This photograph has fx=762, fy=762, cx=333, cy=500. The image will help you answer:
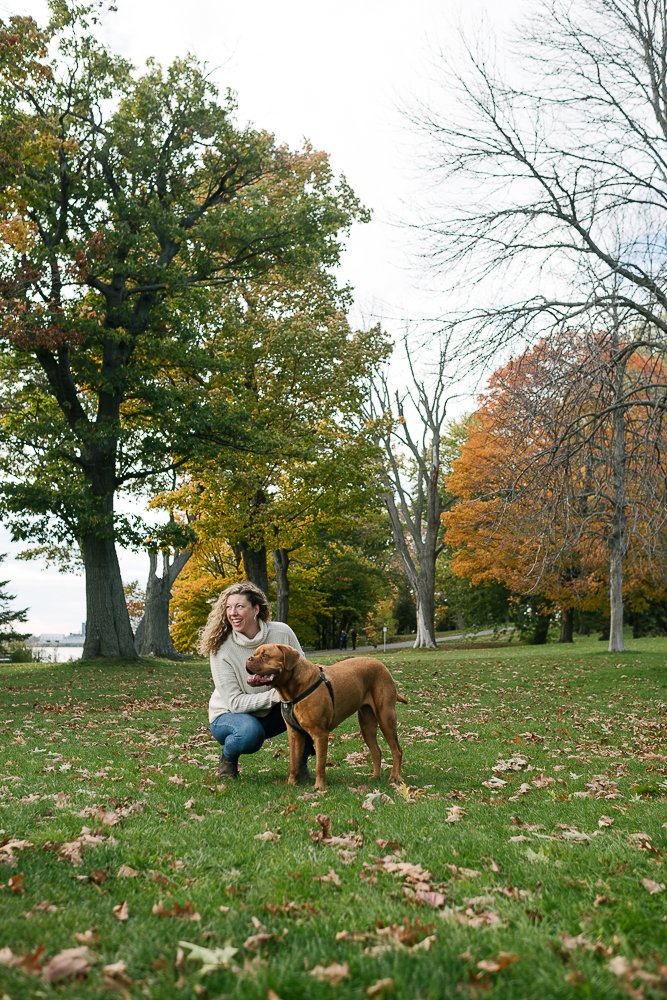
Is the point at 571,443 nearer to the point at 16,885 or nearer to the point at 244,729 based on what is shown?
the point at 244,729

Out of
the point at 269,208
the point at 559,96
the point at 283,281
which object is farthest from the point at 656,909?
the point at 283,281

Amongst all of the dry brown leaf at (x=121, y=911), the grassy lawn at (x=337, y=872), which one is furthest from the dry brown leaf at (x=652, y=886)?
the dry brown leaf at (x=121, y=911)

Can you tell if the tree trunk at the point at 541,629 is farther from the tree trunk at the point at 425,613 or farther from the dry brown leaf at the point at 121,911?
Answer: the dry brown leaf at the point at 121,911

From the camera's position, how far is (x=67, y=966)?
2803 mm

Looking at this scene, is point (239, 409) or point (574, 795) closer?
point (574, 795)

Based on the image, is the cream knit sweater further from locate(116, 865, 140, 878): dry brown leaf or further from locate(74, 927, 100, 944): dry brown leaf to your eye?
locate(74, 927, 100, 944): dry brown leaf

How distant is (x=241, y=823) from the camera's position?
5117mm

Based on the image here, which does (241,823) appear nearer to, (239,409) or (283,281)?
(239,409)

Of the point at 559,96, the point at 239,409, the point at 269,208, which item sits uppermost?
the point at 269,208

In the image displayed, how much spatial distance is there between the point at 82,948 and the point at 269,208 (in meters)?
20.7

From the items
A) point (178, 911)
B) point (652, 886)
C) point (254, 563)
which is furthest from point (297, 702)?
point (254, 563)

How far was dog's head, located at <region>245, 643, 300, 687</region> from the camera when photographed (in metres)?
5.79

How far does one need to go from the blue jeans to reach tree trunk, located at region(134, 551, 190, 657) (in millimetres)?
23001

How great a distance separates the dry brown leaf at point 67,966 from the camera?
2.75m
